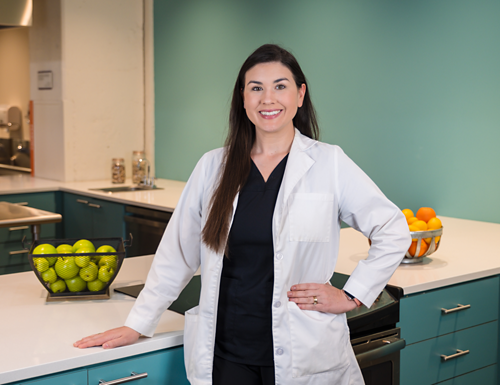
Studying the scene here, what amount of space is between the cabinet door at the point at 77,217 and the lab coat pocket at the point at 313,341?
2822mm

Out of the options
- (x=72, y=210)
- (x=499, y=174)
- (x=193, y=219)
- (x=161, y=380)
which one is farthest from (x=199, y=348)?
(x=72, y=210)

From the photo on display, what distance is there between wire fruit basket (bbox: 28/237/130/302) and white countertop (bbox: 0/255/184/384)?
0.10 feet

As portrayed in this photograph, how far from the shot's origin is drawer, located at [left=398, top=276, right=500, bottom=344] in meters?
1.78

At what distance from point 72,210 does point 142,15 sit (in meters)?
1.71

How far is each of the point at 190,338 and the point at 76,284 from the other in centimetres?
44

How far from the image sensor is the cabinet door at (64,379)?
1162 mm

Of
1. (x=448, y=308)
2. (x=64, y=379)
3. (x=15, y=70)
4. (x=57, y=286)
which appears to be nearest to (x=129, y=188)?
(x=15, y=70)

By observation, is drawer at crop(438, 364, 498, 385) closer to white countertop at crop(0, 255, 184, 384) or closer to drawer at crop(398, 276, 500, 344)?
drawer at crop(398, 276, 500, 344)

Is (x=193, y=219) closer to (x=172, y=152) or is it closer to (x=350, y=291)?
(x=350, y=291)

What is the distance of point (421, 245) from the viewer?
2.00 m

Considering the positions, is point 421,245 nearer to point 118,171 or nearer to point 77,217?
point 77,217

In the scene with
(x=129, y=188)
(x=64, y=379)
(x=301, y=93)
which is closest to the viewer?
(x=64, y=379)

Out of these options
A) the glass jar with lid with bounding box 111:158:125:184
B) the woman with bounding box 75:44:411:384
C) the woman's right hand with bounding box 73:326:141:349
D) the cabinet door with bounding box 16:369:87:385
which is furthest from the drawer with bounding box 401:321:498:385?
the glass jar with lid with bounding box 111:158:125:184

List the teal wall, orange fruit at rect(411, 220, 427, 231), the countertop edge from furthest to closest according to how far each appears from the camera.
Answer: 1. the teal wall
2. orange fruit at rect(411, 220, 427, 231)
3. the countertop edge
